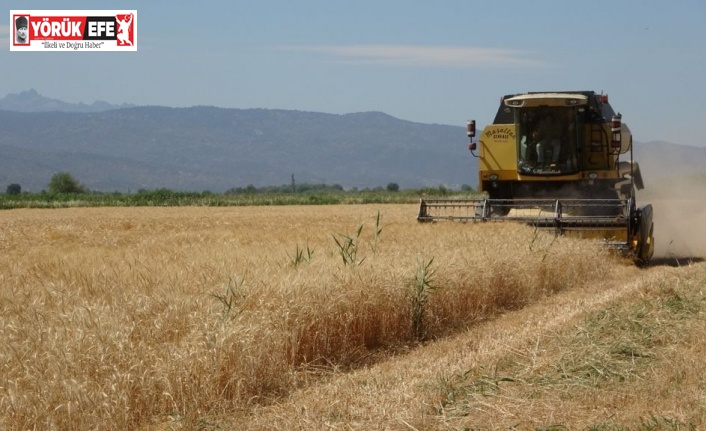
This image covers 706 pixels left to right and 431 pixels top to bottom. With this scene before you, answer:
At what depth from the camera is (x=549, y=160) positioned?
1684 centimetres

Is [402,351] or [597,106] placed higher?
[597,106]

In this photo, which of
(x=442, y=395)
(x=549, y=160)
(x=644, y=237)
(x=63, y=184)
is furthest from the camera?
(x=63, y=184)

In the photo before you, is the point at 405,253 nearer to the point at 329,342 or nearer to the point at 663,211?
the point at 329,342

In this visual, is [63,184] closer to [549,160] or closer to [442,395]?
[549,160]

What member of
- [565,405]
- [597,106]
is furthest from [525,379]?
[597,106]

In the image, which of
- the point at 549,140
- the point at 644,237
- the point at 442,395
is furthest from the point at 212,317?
the point at 549,140

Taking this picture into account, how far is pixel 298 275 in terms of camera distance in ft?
27.0

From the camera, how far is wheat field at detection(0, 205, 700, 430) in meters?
5.71

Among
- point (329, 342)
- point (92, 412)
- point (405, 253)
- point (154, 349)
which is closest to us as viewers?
point (92, 412)

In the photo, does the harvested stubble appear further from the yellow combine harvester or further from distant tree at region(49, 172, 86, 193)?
distant tree at region(49, 172, 86, 193)

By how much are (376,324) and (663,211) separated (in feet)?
43.7

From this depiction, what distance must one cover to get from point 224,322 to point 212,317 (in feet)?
0.52

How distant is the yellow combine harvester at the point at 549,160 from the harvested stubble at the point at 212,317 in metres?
4.04

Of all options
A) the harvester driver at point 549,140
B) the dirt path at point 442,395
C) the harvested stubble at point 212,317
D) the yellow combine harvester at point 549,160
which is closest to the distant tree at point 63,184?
the yellow combine harvester at point 549,160
